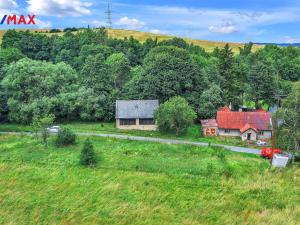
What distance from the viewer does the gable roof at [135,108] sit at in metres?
44.0

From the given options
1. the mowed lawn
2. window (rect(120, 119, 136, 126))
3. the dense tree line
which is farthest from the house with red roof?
window (rect(120, 119, 136, 126))

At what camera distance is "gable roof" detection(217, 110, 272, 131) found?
40.5 metres

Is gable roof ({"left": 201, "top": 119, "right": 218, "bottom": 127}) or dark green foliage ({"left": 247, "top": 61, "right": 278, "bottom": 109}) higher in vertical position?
dark green foliage ({"left": 247, "top": 61, "right": 278, "bottom": 109})

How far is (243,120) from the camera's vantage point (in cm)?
4122

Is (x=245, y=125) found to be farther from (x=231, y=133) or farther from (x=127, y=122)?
(x=127, y=122)

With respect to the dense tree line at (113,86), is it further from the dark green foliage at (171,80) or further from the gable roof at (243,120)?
the gable roof at (243,120)

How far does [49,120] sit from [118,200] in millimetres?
17325

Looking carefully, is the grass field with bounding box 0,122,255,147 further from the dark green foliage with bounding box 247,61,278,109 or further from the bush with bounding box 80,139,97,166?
the bush with bounding box 80,139,97,166

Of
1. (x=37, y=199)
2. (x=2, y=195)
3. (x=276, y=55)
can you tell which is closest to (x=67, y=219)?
(x=37, y=199)

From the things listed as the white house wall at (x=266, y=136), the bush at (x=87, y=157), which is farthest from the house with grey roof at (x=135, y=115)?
the bush at (x=87, y=157)

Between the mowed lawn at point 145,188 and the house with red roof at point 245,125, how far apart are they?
284 inches

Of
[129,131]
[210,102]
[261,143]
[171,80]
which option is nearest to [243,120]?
[261,143]

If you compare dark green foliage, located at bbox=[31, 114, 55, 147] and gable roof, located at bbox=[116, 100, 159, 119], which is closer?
dark green foliage, located at bbox=[31, 114, 55, 147]

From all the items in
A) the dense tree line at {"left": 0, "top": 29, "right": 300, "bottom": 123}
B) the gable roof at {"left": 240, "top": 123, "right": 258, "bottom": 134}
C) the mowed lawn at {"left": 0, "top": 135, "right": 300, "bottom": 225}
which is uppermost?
the dense tree line at {"left": 0, "top": 29, "right": 300, "bottom": 123}
